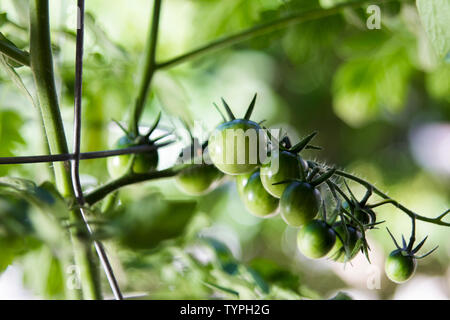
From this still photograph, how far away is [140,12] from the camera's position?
0.93 metres

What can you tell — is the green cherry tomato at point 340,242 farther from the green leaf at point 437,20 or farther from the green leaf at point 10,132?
the green leaf at point 10,132

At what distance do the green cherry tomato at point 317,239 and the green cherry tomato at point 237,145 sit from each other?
2.0 inches

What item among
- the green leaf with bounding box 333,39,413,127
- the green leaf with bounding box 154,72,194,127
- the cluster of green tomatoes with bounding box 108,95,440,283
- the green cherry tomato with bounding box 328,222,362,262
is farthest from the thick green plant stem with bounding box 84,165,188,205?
the green leaf with bounding box 333,39,413,127

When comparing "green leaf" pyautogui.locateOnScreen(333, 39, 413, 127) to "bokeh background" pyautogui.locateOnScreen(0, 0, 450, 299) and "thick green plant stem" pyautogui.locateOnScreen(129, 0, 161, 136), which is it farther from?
"thick green plant stem" pyautogui.locateOnScreen(129, 0, 161, 136)

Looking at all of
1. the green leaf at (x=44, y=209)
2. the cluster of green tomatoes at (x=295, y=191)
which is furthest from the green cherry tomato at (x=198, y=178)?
the green leaf at (x=44, y=209)

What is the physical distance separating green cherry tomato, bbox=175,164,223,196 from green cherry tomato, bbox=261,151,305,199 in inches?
1.8

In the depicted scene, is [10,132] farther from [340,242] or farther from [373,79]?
[373,79]

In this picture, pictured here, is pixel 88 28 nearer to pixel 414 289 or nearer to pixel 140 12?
pixel 140 12

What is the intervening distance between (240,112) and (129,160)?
3.66 feet

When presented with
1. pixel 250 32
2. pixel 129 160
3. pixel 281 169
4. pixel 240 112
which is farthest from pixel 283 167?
pixel 240 112

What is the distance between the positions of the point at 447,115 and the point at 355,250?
1427 millimetres

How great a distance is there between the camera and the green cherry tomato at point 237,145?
10.5 inches

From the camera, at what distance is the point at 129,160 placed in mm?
316
